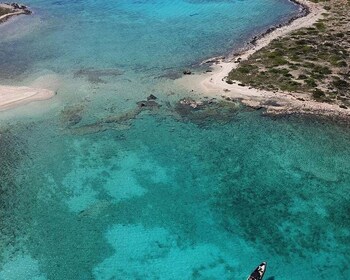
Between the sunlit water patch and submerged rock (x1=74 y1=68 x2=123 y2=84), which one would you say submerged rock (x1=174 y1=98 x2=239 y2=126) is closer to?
the sunlit water patch

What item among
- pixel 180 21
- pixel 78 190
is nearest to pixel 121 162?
pixel 78 190

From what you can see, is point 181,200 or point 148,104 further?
point 148,104

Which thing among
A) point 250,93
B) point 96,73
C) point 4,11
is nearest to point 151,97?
point 96,73

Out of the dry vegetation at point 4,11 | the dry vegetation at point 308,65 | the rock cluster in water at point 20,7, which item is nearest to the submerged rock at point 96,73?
the dry vegetation at point 308,65

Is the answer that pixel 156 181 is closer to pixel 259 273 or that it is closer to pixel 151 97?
pixel 259 273

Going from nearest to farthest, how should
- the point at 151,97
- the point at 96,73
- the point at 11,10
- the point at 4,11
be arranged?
the point at 151,97, the point at 96,73, the point at 4,11, the point at 11,10

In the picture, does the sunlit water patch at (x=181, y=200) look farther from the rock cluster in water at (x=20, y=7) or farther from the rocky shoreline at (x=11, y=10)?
the rock cluster in water at (x=20, y=7)
